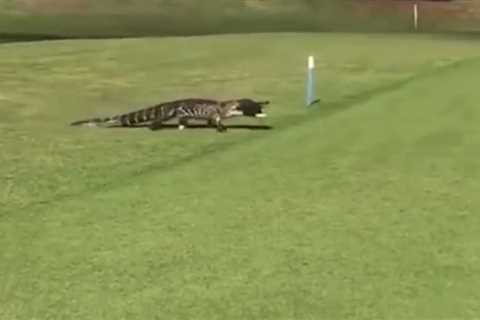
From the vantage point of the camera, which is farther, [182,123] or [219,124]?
[182,123]

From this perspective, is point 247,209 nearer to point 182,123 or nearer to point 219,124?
point 219,124

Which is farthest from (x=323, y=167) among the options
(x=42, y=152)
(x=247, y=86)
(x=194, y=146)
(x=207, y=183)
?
(x=247, y=86)

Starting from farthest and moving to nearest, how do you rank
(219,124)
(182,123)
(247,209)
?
(182,123), (219,124), (247,209)

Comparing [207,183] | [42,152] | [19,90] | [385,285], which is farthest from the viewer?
[19,90]

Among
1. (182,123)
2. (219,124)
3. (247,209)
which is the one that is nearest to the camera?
(247,209)

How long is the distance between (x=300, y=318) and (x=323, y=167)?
4860mm

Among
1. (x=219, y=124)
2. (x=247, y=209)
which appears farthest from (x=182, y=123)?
(x=247, y=209)

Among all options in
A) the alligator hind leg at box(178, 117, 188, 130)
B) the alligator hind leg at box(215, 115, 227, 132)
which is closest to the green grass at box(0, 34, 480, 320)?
the alligator hind leg at box(215, 115, 227, 132)

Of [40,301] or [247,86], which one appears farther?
[247,86]

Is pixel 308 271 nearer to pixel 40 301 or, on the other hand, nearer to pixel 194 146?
pixel 40 301

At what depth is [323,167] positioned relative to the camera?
1127 cm

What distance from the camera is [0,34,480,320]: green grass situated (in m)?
6.93

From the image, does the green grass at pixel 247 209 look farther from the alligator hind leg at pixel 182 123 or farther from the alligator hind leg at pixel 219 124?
the alligator hind leg at pixel 182 123

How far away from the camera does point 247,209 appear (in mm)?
9336
